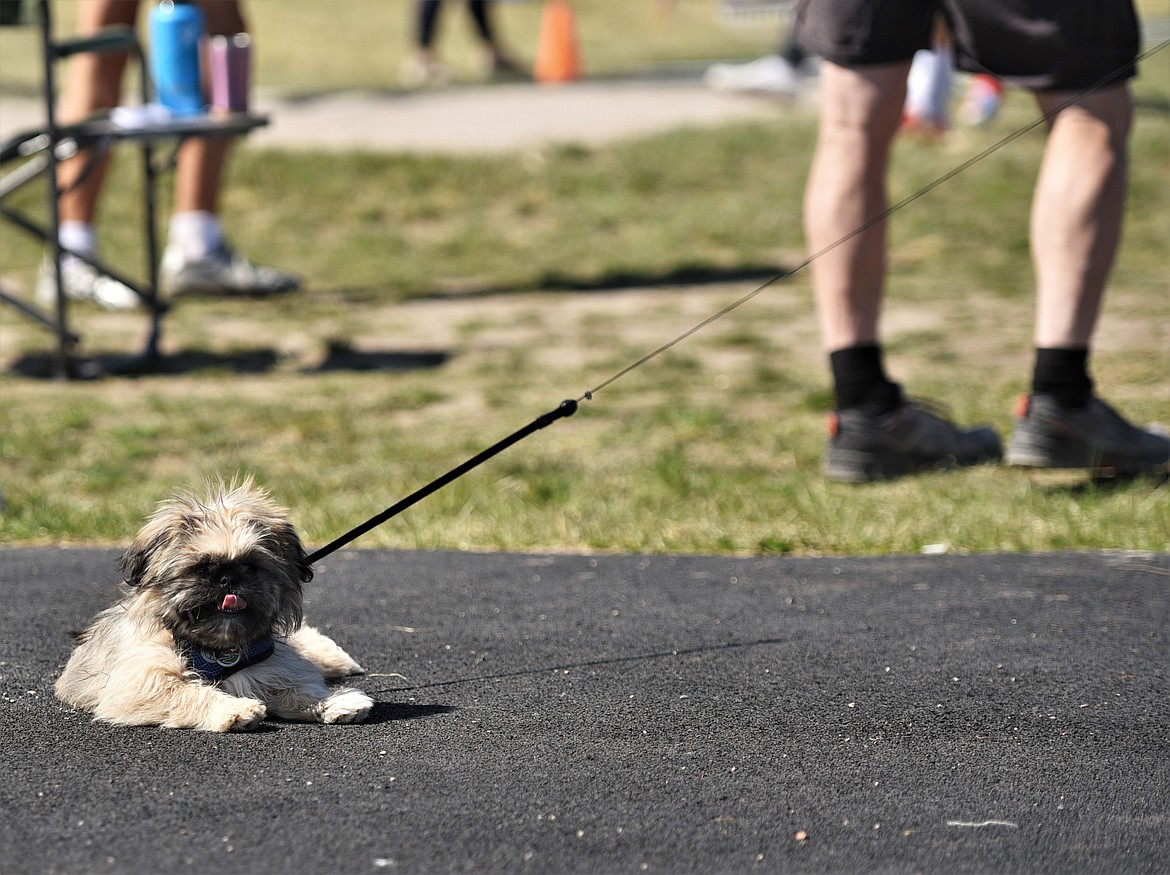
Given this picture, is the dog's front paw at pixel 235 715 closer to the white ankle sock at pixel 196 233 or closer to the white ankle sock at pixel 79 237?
the white ankle sock at pixel 79 237

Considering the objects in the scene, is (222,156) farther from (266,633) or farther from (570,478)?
(266,633)

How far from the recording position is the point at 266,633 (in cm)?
341

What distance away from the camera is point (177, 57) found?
289 inches

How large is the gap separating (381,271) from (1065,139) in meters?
5.67

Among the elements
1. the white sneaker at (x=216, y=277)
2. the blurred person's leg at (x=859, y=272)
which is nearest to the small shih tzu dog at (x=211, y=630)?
the blurred person's leg at (x=859, y=272)

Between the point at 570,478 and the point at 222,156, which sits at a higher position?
the point at 222,156

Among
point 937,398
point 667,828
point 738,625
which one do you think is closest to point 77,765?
point 667,828

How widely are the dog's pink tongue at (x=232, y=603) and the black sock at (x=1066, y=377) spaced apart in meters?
3.10

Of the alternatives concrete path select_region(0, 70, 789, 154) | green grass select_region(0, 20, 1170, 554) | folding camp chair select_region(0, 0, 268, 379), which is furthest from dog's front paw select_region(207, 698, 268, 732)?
concrete path select_region(0, 70, 789, 154)

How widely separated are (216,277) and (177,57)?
2.08 meters

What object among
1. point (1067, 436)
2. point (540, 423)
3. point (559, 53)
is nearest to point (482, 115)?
point (559, 53)

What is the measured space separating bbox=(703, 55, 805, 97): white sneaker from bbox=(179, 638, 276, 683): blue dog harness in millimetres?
12369

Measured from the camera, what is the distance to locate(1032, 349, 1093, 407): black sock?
5.35m

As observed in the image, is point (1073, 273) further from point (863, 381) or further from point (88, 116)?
point (88, 116)
